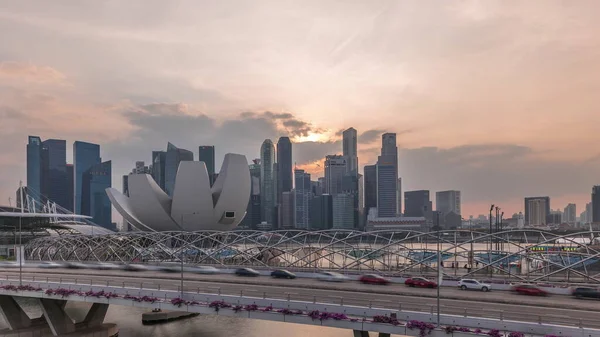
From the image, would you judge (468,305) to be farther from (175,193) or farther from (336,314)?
(175,193)

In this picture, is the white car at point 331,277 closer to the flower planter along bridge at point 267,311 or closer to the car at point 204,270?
the flower planter along bridge at point 267,311

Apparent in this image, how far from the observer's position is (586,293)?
28047 millimetres

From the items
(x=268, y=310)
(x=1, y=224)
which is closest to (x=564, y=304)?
(x=268, y=310)

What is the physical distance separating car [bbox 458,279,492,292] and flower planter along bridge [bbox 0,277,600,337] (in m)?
7.25

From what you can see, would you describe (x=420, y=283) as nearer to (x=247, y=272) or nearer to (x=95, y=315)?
(x=247, y=272)

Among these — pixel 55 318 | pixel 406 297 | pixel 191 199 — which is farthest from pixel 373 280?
pixel 191 199

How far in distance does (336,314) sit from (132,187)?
61.2 m

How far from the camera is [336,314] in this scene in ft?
80.6

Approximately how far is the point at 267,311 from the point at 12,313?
84.8 ft

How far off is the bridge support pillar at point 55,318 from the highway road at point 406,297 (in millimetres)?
2714

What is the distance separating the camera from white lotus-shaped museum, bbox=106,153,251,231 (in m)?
75.9

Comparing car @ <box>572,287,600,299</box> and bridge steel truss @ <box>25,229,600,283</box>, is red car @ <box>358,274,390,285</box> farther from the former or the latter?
car @ <box>572,287,600,299</box>

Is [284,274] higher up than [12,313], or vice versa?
[284,274]

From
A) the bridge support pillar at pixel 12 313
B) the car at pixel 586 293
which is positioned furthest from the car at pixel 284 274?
the bridge support pillar at pixel 12 313
